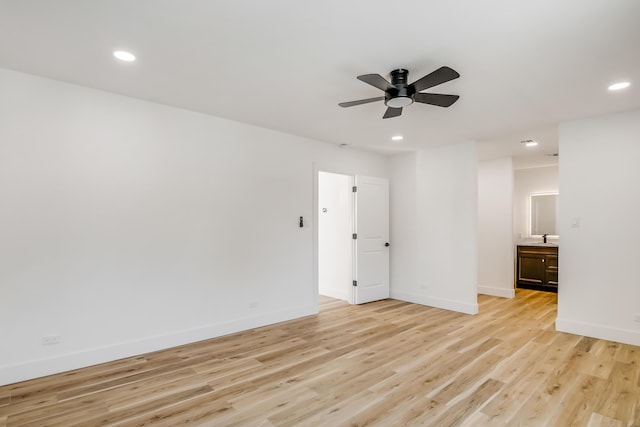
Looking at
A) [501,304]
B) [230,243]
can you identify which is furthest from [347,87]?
[501,304]

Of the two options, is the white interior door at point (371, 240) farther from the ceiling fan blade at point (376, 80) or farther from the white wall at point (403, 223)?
the ceiling fan blade at point (376, 80)

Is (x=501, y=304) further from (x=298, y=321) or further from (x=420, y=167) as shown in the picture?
(x=298, y=321)

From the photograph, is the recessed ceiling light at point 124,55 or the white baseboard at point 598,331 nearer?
the recessed ceiling light at point 124,55

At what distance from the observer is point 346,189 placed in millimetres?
6059

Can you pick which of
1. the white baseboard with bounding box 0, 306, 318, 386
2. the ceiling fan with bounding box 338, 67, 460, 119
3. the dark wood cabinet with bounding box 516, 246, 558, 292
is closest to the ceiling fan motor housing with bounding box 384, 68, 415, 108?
the ceiling fan with bounding box 338, 67, 460, 119

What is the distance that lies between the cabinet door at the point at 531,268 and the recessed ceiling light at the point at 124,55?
7488 millimetres

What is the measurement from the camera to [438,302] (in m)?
5.52

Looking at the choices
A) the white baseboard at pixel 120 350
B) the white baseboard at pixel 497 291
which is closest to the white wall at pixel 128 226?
the white baseboard at pixel 120 350

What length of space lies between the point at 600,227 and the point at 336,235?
3767mm

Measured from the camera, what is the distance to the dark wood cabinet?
664 centimetres

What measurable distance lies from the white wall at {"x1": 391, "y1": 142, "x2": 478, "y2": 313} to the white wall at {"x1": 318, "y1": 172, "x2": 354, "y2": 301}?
37.1 inches

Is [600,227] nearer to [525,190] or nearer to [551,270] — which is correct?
[551,270]

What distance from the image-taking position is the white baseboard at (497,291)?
6.26 metres

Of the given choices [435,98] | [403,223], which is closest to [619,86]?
[435,98]
